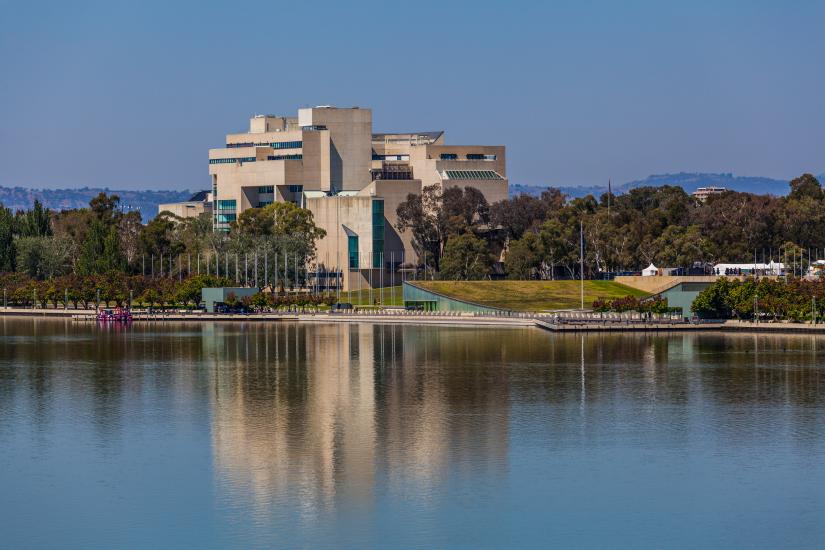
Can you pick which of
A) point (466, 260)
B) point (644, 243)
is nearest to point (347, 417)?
point (466, 260)

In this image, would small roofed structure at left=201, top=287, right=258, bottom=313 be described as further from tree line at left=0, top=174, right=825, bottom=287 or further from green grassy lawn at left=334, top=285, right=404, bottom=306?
green grassy lawn at left=334, top=285, right=404, bottom=306

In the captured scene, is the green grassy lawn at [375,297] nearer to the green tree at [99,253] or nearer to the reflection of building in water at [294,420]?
the green tree at [99,253]

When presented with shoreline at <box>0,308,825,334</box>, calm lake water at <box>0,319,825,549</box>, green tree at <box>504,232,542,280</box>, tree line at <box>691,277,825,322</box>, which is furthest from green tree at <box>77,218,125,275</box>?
tree line at <box>691,277,825,322</box>

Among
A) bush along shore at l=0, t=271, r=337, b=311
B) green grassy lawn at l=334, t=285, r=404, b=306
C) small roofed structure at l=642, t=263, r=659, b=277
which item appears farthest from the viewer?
green grassy lawn at l=334, t=285, r=404, b=306

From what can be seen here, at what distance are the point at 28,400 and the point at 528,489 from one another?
130ft

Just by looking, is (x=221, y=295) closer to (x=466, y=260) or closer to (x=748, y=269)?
(x=466, y=260)

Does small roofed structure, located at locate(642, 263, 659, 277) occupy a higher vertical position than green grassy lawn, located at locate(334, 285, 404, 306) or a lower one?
higher

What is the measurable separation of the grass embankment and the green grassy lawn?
38.3ft

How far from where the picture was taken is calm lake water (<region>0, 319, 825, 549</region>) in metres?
50.5

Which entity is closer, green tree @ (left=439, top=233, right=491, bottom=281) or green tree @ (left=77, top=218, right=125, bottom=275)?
green tree @ (left=439, top=233, right=491, bottom=281)

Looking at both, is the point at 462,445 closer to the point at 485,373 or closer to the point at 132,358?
the point at 485,373

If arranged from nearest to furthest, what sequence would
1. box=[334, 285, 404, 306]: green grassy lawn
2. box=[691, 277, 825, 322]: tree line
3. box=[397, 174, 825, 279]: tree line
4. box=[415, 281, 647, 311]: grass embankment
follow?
1. box=[691, 277, 825, 322]: tree line
2. box=[415, 281, 647, 311]: grass embankment
3. box=[334, 285, 404, 306]: green grassy lawn
4. box=[397, 174, 825, 279]: tree line

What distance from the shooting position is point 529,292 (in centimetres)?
17100

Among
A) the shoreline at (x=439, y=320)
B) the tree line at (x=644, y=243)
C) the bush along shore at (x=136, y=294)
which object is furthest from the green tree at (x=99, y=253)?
the tree line at (x=644, y=243)
